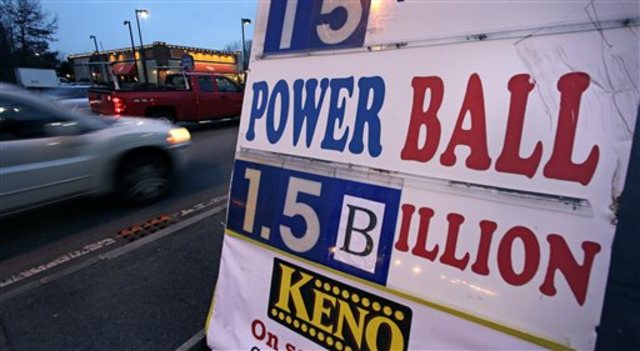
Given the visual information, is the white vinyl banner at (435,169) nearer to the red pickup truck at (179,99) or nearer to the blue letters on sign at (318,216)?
the blue letters on sign at (318,216)

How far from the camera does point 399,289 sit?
4.48ft

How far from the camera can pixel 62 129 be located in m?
3.92

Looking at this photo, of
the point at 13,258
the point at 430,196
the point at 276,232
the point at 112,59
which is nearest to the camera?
the point at 430,196

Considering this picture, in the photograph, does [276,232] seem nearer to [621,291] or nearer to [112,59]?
[621,291]

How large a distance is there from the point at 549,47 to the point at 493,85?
18 cm

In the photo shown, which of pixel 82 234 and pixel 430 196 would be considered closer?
pixel 430 196

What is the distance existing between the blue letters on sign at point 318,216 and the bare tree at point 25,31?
45.9 metres

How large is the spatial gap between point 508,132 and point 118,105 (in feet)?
32.6

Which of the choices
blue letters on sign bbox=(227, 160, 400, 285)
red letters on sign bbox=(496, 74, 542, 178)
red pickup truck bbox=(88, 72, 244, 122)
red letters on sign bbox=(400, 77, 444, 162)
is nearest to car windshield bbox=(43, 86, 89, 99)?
red pickup truck bbox=(88, 72, 244, 122)

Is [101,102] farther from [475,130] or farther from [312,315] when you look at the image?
[475,130]

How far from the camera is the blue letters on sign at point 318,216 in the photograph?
1.42 m

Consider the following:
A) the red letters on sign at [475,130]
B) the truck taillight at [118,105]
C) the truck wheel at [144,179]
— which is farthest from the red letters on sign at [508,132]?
the truck taillight at [118,105]

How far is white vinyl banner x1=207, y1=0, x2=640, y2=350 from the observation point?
1.03 meters

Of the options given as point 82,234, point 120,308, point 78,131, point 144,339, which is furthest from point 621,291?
point 78,131
